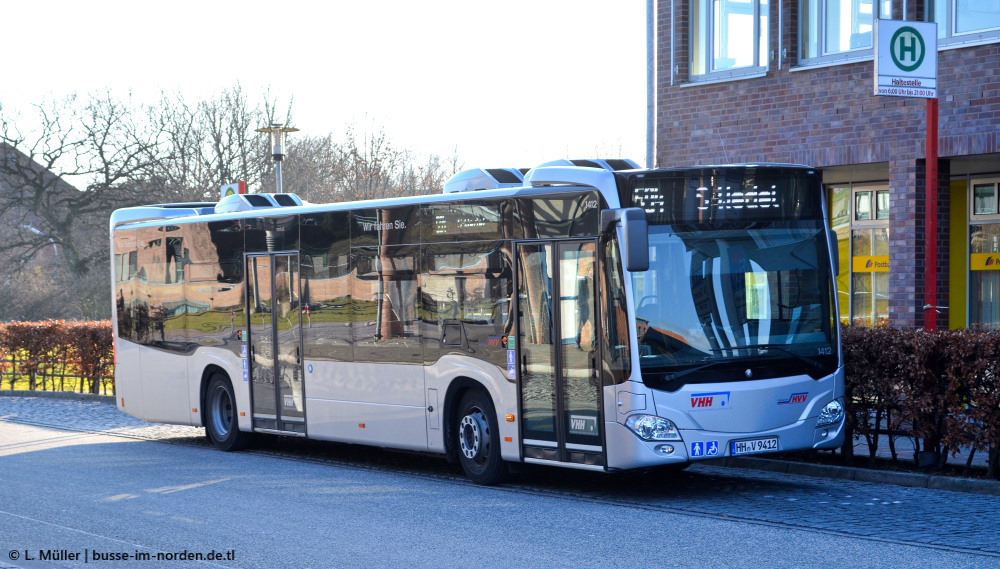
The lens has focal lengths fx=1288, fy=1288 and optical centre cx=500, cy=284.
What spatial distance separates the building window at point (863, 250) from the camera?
18.9 meters

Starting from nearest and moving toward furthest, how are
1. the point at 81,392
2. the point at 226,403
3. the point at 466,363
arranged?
the point at 466,363, the point at 226,403, the point at 81,392

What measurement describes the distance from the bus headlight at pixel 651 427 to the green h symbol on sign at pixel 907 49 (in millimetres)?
4553

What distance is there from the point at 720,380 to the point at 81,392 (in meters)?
17.6

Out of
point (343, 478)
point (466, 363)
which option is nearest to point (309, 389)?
point (343, 478)

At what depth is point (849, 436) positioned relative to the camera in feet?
38.4

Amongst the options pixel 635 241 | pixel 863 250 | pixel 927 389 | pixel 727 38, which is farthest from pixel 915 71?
pixel 863 250

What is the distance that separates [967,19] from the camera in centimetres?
1555

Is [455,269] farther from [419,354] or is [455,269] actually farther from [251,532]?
[251,532]

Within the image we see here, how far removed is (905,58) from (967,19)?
12.7 feet

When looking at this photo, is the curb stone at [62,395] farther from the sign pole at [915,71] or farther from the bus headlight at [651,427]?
the sign pole at [915,71]

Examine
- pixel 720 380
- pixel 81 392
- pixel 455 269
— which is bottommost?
pixel 81 392

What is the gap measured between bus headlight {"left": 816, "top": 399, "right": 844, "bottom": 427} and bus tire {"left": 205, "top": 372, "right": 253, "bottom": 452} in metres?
7.46

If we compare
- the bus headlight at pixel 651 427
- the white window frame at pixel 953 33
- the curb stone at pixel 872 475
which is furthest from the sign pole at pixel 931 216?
the bus headlight at pixel 651 427

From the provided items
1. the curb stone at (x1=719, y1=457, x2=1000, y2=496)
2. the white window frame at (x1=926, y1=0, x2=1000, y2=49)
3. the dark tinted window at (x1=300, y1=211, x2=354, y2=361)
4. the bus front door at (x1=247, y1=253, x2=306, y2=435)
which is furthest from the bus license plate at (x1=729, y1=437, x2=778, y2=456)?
the white window frame at (x1=926, y1=0, x2=1000, y2=49)
